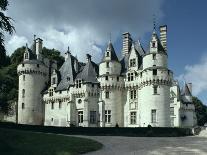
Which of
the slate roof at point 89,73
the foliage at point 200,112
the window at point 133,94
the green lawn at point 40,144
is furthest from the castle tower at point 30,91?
the foliage at point 200,112

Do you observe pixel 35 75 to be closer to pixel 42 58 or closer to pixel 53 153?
pixel 42 58

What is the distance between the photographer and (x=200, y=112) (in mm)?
96000

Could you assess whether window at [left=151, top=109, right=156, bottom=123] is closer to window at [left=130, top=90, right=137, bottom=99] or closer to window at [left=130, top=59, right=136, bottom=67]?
window at [left=130, top=90, right=137, bottom=99]

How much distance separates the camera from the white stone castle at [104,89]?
51781 mm

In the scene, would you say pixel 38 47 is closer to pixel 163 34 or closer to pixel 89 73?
pixel 89 73

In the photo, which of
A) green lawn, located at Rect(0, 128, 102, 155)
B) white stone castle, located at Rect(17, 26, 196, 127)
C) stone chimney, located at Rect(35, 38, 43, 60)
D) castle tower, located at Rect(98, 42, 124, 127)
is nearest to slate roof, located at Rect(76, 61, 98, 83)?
white stone castle, located at Rect(17, 26, 196, 127)

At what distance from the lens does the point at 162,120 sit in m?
50.7

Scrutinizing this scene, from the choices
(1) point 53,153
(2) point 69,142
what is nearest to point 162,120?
(2) point 69,142

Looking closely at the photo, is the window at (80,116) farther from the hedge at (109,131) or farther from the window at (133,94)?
the hedge at (109,131)

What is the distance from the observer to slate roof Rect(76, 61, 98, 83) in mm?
57312

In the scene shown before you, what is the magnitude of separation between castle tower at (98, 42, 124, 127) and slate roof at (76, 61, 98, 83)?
4.78 ft

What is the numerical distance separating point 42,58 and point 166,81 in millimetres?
23474

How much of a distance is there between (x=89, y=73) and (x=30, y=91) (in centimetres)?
1110

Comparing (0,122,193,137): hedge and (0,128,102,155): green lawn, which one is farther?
(0,122,193,137): hedge
